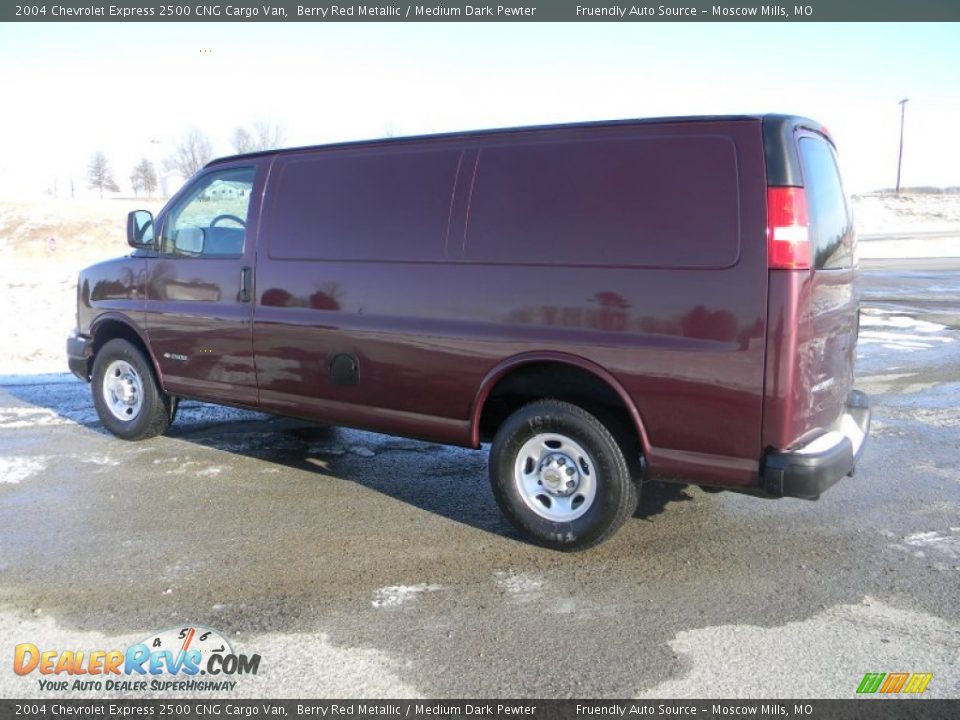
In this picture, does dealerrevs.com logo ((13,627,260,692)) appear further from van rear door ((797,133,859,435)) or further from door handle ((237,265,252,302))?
van rear door ((797,133,859,435))

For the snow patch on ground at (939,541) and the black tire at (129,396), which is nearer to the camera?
the snow patch on ground at (939,541)

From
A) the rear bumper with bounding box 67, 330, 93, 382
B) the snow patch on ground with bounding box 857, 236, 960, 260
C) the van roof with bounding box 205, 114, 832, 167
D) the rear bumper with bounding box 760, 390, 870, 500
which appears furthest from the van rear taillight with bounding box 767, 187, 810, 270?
the snow patch on ground with bounding box 857, 236, 960, 260

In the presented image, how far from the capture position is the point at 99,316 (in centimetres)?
639

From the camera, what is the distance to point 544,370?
4301 millimetres


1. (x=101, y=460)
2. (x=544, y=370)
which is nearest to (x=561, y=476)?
(x=544, y=370)

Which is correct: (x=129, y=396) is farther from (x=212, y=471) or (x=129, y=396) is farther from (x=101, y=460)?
(x=212, y=471)

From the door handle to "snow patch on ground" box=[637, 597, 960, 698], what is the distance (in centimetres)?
352

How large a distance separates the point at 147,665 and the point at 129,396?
3.59 metres

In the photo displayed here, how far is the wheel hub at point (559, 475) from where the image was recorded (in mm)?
4238

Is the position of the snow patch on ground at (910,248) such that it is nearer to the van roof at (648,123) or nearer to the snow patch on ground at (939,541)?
the snow patch on ground at (939,541)

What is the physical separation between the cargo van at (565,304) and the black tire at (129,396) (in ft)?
2.65

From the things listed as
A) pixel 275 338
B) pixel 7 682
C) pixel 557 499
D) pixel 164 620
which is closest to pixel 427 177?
pixel 275 338

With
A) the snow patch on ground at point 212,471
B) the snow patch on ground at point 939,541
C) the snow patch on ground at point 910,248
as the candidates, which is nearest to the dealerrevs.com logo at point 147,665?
the snow patch on ground at point 212,471

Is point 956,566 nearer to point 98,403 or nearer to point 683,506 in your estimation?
point 683,506
